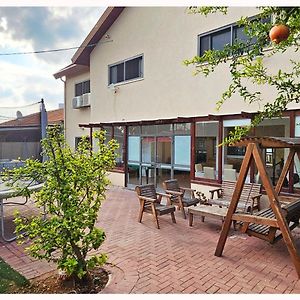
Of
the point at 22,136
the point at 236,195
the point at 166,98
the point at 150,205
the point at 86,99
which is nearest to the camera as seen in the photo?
the point at 236,195

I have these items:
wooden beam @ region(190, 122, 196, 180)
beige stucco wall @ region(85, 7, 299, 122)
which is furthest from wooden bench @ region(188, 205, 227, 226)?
beige stucco wall @ region(85, 7, 299, 122)

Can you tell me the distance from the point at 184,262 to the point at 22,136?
637 centimetres

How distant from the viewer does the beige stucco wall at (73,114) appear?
1619cm

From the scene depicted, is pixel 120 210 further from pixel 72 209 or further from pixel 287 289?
pixel 287 289

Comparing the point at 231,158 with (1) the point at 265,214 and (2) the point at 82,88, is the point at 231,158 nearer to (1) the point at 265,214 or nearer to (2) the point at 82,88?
(1) the point at 265,214

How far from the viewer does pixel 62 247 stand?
3723 mm

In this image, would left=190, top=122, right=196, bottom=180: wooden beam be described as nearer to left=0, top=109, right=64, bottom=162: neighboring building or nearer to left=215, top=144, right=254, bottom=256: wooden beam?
left=215, top=144, right=254, bottom=256: wooden beam

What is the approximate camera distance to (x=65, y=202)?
3705 mm

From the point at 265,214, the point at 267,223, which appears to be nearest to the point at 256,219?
the point at 267,223

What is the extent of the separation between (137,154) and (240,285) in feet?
28.6

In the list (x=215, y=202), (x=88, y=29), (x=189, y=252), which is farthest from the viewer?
(x=88, y=29)

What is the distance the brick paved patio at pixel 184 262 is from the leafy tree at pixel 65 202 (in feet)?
2.12

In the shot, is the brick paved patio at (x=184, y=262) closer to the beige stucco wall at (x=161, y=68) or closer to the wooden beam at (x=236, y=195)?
the wooden beam at (x=236, y=195)
